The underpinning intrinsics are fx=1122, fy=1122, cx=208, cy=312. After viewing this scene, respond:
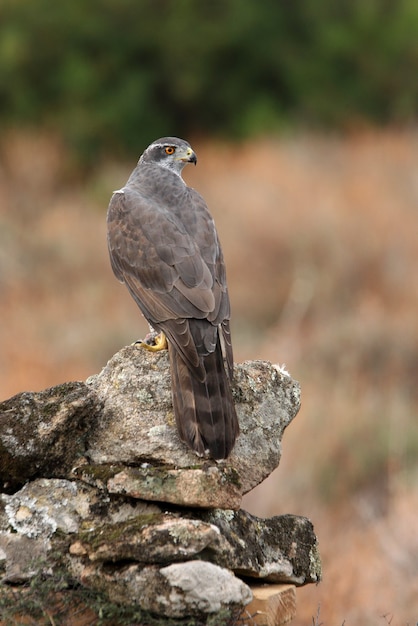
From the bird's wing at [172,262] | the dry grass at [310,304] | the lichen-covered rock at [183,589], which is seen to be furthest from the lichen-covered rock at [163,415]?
the dry grass at [310,304]

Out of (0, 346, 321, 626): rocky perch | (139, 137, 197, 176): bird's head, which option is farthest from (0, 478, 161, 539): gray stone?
(139, 137, 197, 176): bird's head

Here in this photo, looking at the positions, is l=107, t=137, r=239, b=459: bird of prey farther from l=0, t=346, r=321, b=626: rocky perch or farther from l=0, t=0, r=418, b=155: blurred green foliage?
l=0, t=0, r=418, b=155: blurred green foliage

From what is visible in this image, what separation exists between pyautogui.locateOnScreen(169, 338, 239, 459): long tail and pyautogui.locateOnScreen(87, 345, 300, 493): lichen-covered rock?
0.28 feet

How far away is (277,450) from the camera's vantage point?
498 cm

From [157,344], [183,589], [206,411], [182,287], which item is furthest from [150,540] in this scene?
[182,287]

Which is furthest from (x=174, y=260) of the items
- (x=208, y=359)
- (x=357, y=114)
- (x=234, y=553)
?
(x=357, y=114)

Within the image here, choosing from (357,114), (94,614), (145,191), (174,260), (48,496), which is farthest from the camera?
(357,114)

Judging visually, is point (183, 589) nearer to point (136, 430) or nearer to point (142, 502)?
point (142, 502)

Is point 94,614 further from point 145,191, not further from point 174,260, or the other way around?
point 145,191

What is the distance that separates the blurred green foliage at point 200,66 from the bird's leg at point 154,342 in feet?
74.9

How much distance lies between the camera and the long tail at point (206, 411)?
463cm

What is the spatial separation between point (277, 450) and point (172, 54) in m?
24.9

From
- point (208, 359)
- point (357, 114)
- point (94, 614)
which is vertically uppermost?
point (357, 114)

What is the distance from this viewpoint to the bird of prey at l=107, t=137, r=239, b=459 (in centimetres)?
468
